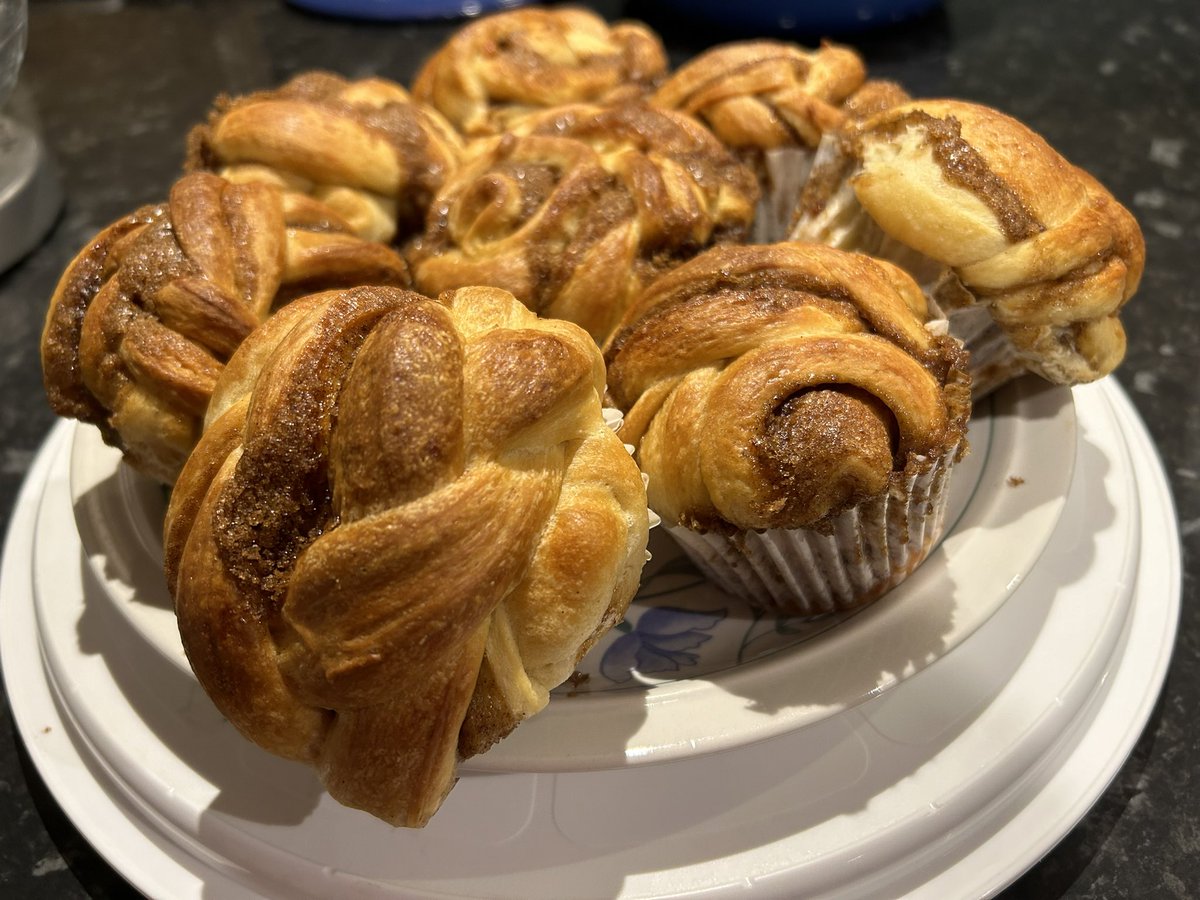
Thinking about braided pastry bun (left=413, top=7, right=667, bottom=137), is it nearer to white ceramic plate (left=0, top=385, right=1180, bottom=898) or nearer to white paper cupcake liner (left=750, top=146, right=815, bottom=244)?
white paper cupcake liner (left=750, top=146, right=815, bottom=244)

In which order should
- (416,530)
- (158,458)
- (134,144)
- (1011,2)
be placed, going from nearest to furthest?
(416,530) < (158,458) < (134,144) < (1011,2)

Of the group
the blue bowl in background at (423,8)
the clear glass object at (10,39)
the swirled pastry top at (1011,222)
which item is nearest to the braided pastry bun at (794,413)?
the swirled pastry top at (1011,222)

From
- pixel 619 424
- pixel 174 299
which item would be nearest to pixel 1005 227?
pixel 619 424

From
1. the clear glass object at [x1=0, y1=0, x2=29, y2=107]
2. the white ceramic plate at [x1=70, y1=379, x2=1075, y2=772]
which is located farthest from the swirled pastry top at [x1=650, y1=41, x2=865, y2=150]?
the clear glass object at [x1=0, y1=0, x2=29, y2=107]

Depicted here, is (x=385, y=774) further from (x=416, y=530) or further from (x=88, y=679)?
(x=88, y=679)

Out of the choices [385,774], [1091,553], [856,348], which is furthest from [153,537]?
[1091,553]

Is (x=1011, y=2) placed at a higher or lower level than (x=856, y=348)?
lower

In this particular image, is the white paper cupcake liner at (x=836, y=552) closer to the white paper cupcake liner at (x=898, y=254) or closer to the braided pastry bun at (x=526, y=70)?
the white paper cupcake liner at (x=898, y=254)

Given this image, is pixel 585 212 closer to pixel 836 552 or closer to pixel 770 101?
pixel 770 101
